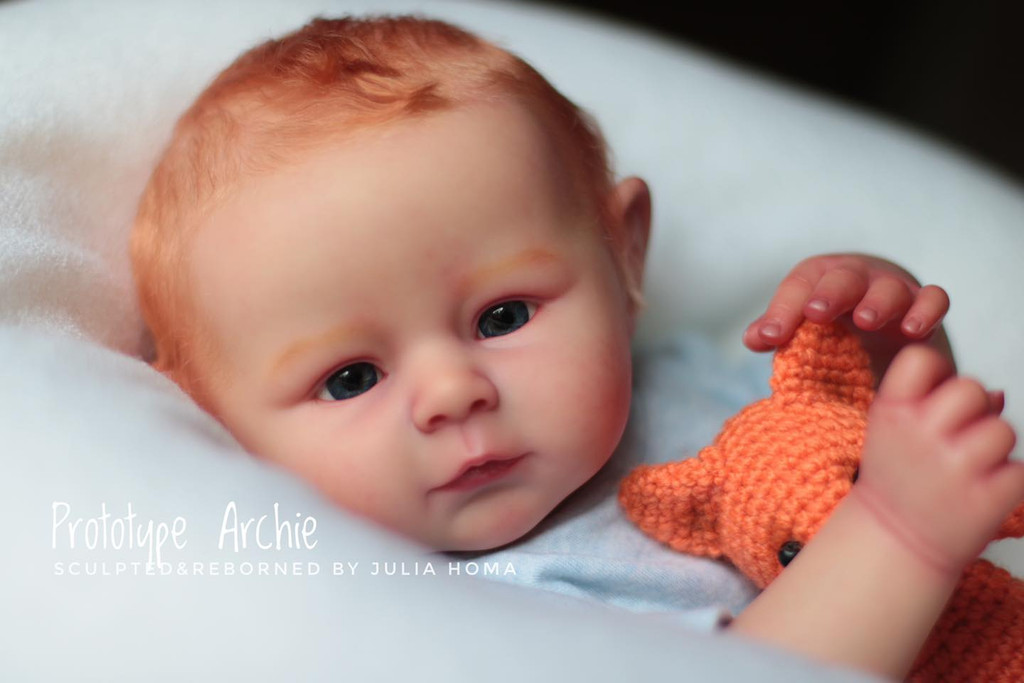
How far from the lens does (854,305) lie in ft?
2.44

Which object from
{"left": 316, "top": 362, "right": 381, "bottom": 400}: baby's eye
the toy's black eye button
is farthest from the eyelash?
the toy's black eye button

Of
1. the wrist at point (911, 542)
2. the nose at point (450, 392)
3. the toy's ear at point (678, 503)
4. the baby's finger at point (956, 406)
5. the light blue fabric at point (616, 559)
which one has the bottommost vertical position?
the light blue fabric at point (616, 559)

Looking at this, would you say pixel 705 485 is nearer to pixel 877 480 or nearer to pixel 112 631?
pixel 877 480

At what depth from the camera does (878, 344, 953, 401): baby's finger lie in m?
0.57

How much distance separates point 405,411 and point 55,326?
0.26 m

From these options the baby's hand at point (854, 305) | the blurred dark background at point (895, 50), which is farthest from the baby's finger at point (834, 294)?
the blurred dark background at point (895, 50)

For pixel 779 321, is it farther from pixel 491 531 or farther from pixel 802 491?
pixel 491 531

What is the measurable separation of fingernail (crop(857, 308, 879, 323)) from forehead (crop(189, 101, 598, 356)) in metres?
0.22

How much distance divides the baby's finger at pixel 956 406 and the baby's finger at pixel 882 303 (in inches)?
5.6

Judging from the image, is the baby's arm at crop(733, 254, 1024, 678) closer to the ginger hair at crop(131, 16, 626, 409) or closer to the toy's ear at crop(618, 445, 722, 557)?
the toy's ear at crop(618, 445, 722, 557)

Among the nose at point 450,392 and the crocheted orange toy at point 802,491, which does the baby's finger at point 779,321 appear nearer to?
the crocheted orange toy at point 802,491

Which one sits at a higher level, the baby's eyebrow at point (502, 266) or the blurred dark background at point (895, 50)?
the baby's eyebrow at point (502, 266)

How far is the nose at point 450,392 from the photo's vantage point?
667mm

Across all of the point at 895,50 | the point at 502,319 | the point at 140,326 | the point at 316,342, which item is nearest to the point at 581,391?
the point at 502,319
